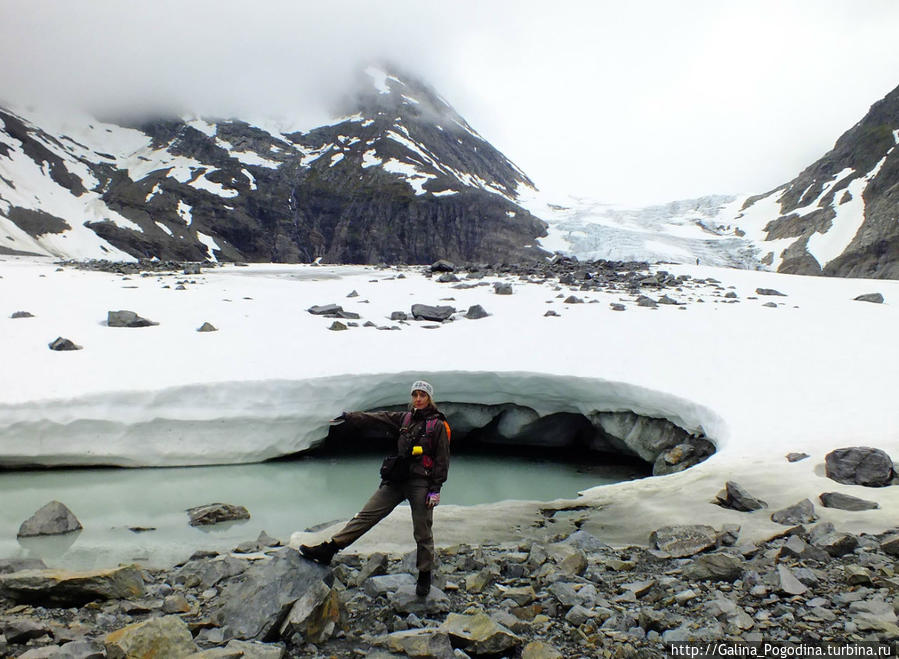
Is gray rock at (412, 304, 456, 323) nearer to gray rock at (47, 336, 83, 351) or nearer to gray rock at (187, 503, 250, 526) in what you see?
gray rock at (47, 336, 83, 351)

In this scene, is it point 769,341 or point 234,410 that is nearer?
point 234,410

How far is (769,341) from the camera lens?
521 inches

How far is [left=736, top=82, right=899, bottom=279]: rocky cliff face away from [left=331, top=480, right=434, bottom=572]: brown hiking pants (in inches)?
2150

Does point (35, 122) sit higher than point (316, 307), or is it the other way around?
point (35, 122)

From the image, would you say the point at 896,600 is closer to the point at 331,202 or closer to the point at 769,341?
the point at 769,341

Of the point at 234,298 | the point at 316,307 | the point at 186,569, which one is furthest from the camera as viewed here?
the point at 234,298

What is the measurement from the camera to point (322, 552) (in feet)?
15.5

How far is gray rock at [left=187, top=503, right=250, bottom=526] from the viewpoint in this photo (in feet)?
24.4

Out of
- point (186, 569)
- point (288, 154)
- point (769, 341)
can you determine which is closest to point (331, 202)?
point (288, 154)

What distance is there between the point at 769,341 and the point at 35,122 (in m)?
122

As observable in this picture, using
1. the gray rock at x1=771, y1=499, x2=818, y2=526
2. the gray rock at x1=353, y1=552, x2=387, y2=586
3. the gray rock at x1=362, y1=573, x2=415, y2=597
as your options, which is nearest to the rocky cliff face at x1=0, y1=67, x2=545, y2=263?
the gray rock at x1=771, y1=499, x2=818, y2=526

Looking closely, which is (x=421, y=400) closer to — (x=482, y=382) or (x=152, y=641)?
(x=152, y=641)

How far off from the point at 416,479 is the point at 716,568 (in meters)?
2.59

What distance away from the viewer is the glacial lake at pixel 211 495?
659 cm
